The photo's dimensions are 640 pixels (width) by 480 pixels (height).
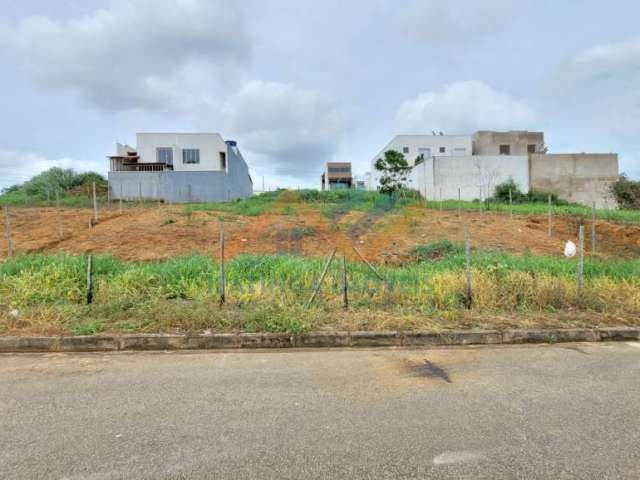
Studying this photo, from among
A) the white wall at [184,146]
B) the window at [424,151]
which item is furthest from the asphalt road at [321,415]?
the window at [424,151]

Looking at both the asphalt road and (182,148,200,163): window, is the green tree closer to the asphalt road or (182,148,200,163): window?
(182,148,200,163): window

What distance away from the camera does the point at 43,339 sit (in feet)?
13.9

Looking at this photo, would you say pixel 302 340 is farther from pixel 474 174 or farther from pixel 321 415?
pixel 474 174

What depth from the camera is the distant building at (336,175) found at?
2773 inches

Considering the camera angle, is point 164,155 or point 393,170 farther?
point 393,170

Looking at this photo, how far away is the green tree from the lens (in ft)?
107

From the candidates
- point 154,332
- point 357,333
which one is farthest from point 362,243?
point 154,332

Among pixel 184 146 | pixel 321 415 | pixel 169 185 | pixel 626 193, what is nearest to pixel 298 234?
pixel 321 415

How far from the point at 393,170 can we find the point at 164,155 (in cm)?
2098

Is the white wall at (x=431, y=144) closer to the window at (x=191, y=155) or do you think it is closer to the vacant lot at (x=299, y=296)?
the window at (x=191, y=155)

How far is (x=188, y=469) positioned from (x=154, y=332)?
2558mm

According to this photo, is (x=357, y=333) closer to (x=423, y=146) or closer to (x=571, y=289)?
(x=571, y=289)

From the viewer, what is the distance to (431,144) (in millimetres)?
44906

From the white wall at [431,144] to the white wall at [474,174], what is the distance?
13.7 metres
